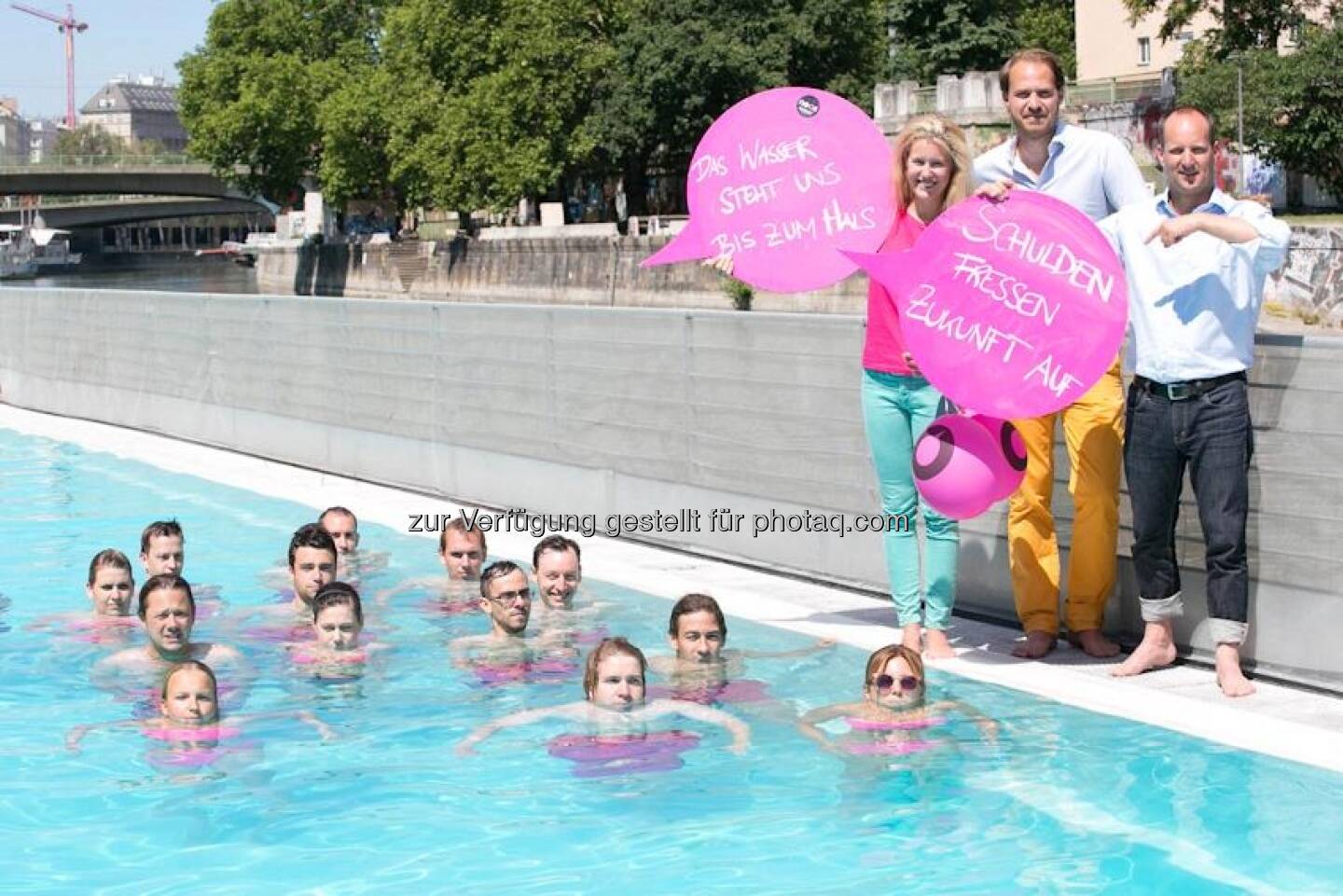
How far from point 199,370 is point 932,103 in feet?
142

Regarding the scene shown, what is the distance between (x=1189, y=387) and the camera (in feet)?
26.2

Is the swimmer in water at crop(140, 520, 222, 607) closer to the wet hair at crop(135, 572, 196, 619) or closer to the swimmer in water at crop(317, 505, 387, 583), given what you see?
the swimmer in water at crop(317, 505, 387, 583)

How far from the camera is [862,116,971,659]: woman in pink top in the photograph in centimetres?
862

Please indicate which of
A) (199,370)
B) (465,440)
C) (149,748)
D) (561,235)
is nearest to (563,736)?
(149,748)

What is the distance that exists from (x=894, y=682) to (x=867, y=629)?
174 cm

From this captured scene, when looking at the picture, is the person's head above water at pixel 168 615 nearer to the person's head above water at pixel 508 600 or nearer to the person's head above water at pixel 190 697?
the person's head above water at pixel 190 697

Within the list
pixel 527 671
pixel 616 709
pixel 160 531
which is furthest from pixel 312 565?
pixel 616 709

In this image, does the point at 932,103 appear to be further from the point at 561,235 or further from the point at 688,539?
the point at 688,539

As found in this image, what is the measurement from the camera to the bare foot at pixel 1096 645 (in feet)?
29.2

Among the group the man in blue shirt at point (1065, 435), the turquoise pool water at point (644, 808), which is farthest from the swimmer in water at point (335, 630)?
the man in blue shirt at point (1065, 435)

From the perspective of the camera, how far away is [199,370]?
1938cm

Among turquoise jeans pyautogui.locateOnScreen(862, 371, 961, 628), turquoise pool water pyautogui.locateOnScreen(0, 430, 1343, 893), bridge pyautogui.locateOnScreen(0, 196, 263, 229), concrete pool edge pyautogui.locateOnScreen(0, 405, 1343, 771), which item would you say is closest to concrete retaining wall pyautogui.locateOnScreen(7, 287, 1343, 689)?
concrete pool edge pyautogui.locateOnScreen(0, 405, 1343, 771)

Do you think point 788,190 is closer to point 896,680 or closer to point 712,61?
point 896,680

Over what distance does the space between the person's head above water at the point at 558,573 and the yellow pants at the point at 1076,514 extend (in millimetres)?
2526
